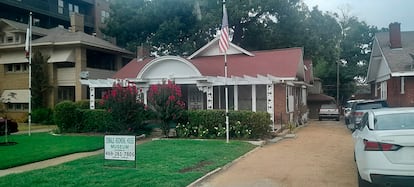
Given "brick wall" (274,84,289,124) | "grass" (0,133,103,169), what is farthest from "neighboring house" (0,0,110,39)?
"grass" (0,133,103,169)

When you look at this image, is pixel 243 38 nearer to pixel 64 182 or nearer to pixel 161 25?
pixel 161 25

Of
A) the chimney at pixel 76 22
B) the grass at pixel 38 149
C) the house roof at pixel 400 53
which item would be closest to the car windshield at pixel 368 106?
the house roof at pixel 400 53

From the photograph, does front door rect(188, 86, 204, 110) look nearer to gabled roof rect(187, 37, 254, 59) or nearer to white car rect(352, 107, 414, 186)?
gabled roof rect(187, 37, 254, 59)

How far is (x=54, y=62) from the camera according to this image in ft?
111

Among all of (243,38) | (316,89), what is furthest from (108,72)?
(316,89)

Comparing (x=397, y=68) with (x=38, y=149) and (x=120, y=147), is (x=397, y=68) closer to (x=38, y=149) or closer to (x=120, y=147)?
(x=120, y=147)

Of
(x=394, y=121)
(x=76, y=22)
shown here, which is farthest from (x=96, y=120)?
(x=76, y=22)

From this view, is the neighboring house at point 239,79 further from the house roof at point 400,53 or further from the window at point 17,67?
the window at point 17,67

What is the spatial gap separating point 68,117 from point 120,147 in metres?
12.2

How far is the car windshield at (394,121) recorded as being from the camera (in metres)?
6.95

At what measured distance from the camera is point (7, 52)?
35406 millimetres

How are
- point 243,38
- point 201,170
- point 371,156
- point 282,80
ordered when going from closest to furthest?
point 371,156 → point 201,170 → point 282,80 → point 243,38

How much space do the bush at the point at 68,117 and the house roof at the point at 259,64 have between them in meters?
7.71

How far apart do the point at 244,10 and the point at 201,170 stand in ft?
94.4
